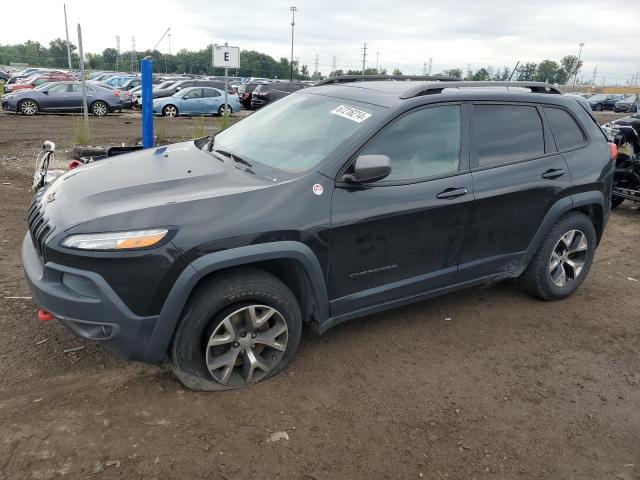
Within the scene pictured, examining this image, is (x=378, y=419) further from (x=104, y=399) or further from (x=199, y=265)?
(x=104, y=399)

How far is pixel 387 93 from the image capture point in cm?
360

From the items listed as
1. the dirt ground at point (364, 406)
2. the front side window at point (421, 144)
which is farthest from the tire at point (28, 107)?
the front side window at point (421, 144)

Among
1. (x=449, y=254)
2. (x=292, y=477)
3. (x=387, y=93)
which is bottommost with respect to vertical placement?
(x=292, y=477)

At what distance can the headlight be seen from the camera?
260 cm

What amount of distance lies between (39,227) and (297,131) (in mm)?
1761

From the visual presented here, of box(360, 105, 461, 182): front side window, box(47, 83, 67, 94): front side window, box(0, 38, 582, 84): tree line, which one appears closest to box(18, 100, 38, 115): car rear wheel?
box(47, 83, 67, 94): front side window

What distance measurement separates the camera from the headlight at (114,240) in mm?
2596

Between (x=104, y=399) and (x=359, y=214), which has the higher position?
(x=359, y=214)

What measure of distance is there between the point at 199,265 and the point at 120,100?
20060 millimetres

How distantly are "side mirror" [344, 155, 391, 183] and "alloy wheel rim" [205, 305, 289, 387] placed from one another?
0.95m

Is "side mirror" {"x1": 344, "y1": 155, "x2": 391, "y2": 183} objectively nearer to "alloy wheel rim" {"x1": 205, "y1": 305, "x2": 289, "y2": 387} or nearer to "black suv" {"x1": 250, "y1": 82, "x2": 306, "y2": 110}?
"alloy wheel rim" {"x1": 205, "y1": 305, "x2": 289, "y2": 387}

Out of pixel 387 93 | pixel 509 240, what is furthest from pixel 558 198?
pixel 387 93

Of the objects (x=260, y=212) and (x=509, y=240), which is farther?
(x=509, y=240)

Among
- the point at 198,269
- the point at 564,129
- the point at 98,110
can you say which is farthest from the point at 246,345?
the point at 98,110
